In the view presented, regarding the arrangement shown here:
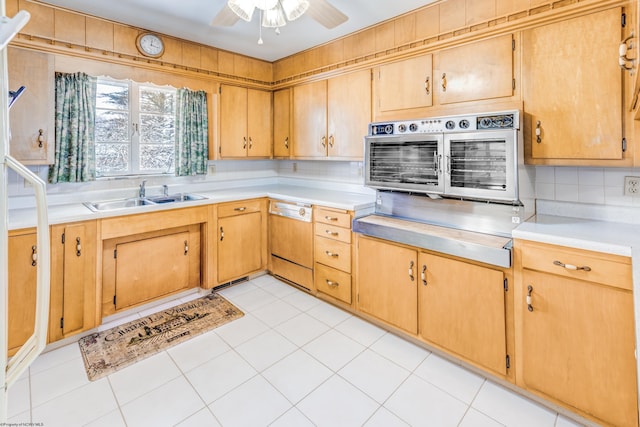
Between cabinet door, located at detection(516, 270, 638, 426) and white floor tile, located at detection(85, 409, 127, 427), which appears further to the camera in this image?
white floor tile, located at detection(85, 409, 127, 427)

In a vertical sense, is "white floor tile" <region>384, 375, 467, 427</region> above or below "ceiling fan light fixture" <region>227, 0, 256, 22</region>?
below

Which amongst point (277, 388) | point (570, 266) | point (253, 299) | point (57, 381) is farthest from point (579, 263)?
point (57, 381)

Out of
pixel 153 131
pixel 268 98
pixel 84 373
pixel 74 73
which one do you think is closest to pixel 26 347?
pixel 84 373

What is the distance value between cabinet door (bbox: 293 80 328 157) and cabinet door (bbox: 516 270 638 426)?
7.54 feet

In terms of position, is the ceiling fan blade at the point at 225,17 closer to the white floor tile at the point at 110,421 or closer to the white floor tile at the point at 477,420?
the white floor tile at the point at 110,421

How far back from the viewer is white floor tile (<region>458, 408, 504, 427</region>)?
1709 millimetres

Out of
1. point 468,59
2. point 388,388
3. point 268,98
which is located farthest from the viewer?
point 268,98

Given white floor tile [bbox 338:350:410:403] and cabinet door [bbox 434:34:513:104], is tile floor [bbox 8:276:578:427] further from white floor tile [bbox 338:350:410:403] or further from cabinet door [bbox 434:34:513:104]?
cabinet door [bbox 434:34:513:104]

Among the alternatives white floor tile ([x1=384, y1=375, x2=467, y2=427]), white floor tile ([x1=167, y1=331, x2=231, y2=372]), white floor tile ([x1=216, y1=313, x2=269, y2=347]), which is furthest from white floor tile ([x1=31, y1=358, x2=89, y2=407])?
white floor tile ([x1=384, y1=375, x2=467, y2=427])

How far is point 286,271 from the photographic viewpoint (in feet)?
11.5

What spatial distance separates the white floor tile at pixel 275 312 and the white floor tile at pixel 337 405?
86 centimetres

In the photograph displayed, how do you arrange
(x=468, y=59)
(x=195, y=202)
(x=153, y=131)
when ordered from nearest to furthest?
(x=468, y=59) < (x=195, y=202) < (x=153, y=131)

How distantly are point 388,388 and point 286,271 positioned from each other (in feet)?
5.76

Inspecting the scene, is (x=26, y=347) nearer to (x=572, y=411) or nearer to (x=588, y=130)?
(x=572, y=411)
